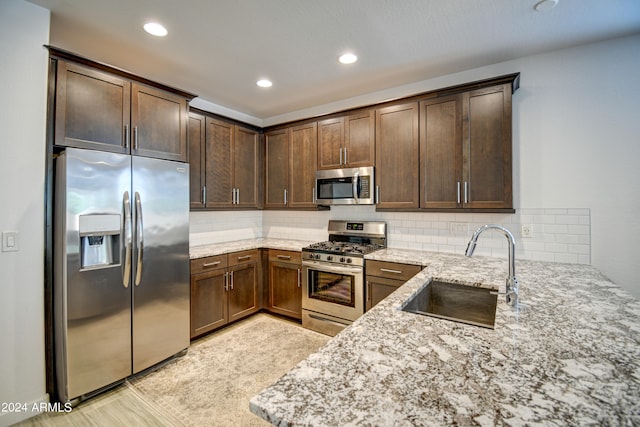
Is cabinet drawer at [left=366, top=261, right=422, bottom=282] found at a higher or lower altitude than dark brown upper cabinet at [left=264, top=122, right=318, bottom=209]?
lower

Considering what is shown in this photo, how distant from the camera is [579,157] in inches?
93.0

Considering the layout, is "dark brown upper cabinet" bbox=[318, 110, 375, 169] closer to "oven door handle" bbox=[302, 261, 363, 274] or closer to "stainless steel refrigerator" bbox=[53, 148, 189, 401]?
"oven door handle" bbox=[302, 261, 363, 274]

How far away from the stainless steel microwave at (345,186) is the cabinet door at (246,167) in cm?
96

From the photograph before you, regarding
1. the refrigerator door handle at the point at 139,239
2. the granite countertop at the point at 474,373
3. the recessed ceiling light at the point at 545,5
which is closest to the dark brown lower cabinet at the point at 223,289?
the refrigerator door handle at the point at 139,239

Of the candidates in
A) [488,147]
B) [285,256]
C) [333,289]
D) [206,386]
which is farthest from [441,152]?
[206,386]

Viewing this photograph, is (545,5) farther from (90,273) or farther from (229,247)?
(90,273)

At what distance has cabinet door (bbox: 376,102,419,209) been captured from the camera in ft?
9.30

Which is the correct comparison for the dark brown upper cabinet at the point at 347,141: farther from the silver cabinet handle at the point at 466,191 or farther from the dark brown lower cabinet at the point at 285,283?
the dark brown lower cabinet at the point at 285,283

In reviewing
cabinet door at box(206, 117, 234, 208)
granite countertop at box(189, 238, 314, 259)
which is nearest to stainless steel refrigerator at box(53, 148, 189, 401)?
granite countertop at box(189, 238, 314, 259)

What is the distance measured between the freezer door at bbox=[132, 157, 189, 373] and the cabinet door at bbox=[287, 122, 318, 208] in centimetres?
140

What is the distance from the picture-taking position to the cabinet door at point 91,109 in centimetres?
199

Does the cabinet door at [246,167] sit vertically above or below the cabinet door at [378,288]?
above

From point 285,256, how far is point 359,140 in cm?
158

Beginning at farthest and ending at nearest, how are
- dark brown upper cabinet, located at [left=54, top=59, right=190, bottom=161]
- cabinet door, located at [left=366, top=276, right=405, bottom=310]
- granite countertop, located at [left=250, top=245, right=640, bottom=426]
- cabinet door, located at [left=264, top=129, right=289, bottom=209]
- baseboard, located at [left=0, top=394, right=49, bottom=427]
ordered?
1. cabinet door, located at [left=264, top=129, right=289, bottom=209]
2. cabinet door, located at [left=366, top=276, right=405, bottom=310]
3. dark brown upper cabinet, located at [left=54, top=59, right=190, bottom=161]
4. baseboard, located at [left=0, top=394, right=49, bottom=427]
5. granite countertop, located at [left=250, top=245, right=640, bottom=426]
